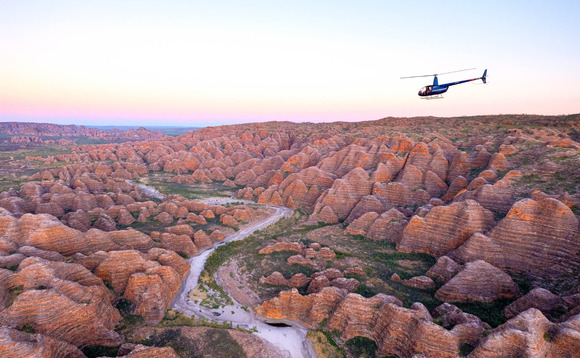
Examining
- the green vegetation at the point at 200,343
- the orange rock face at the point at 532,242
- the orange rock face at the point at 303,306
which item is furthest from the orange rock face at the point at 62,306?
the orange rock face at the point at 532,242

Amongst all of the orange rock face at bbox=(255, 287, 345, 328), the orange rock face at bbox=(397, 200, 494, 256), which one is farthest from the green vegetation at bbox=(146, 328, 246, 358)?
the orange rock face at bbox=(397, 200, 494, 256)

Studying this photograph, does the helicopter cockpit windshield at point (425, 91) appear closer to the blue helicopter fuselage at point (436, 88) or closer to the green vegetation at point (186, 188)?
the blue helicopter fuselage at point (436, 88)

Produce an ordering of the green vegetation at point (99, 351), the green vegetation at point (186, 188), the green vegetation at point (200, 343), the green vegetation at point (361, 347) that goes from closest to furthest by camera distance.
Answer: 1. the green vegetation at point (99, 351)
2. the green vegetation at point (200, 343)
3. the green vegetation at point (361, 347)
4. the green vegetation at point (186, 188)

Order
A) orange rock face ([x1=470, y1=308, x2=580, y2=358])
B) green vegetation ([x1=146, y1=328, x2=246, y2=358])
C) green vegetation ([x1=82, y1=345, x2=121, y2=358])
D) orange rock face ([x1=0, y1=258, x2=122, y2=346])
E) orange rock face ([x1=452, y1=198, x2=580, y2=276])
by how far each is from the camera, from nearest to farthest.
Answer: orange rock face ([x1=470, y1=308, x2=580, y2=358])
orange rock face ([x1=0, y1=258, x2=122, y2=346])
green vegetation ([x1=82, y1=345, x2=121, y2=358])
green vegetation ([x1=146, y1=328, x2=246, y2=358])
orange rock face ([x1=452, y1=198, x2=580, y2=276])

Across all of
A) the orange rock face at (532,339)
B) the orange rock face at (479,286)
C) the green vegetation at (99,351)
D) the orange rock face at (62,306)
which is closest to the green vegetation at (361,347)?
the orange rock face at (532,339)

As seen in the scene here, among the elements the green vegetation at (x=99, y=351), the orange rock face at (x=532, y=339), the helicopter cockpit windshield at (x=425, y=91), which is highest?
the helicopter cockpit windshield at (x=425, y=91)

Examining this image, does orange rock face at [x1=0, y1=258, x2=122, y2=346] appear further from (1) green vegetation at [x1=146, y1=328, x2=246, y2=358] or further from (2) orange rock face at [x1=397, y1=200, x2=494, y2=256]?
(2) orange rock face at [x1=397, y1=200, x2=494, y2=256]

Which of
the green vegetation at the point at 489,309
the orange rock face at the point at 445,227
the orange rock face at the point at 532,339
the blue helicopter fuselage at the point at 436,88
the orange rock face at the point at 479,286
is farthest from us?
the blue helicopter fuselage at the point at 436,88

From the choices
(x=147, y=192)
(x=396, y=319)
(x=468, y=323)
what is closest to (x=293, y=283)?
(x=396, y=319)

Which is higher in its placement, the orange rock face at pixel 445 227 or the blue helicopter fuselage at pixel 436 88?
the blue helicopter fuselage at pixel 436 88

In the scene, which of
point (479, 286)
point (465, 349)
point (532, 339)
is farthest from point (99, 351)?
point (479, 286)

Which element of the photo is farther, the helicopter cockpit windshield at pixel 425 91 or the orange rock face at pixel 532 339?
the helicopter cockpit windshield at pixel 425 91

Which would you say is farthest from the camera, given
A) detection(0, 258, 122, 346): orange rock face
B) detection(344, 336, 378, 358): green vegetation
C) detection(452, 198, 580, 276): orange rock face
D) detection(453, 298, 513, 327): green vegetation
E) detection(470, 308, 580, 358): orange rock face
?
detection(452, 198, 580, 276): orange rock face
